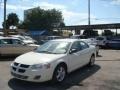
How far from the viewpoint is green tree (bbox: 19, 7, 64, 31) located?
6106cm

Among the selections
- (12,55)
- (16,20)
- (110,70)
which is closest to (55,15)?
(16,20)

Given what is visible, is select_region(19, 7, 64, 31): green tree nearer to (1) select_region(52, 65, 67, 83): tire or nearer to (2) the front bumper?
(1) select_region(52, 65, 67, 83): tire

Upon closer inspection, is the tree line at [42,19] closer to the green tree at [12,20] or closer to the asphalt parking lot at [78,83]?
the green tree at [12,20]

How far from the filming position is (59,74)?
8.26 metres

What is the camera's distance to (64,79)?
872 cm

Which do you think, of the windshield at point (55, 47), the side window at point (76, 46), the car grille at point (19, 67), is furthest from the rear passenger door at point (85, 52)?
the car grille at point (19, 67)

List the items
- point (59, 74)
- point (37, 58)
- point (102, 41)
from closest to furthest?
point (37, 58) → point (59, 74) → point (102, 41)

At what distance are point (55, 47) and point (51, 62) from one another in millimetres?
1524

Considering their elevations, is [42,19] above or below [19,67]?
above

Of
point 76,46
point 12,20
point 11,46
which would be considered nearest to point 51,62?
point 76,46

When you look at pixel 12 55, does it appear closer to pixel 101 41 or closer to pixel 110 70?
pixel 110 70

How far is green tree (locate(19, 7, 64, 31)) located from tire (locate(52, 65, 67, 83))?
2070 inches

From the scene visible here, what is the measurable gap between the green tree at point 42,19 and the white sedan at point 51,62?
51.3 m

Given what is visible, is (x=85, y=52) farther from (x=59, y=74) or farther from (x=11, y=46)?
(x=11, y=46)
